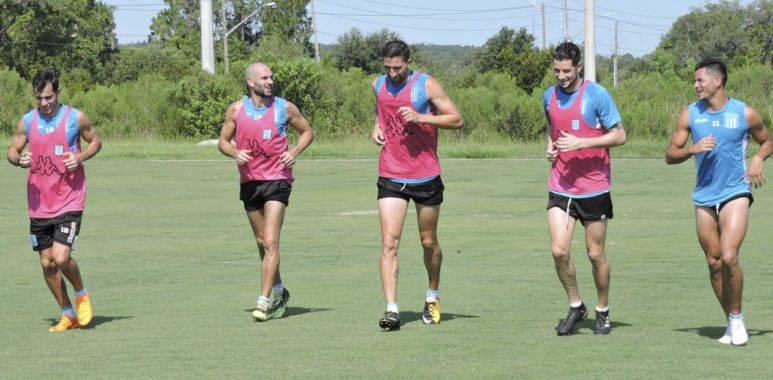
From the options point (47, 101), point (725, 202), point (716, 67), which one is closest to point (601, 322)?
point (725, 202)

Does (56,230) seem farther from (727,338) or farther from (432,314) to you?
(727,338)

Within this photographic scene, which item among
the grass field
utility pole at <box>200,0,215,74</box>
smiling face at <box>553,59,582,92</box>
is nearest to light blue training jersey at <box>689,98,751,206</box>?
smiling face at <box>553,59,582,92</box>

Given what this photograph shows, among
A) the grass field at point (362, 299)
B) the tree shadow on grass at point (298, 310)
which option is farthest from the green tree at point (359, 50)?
the tree shadow on grass at point (298, 310)

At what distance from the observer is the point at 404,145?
37.3 feet

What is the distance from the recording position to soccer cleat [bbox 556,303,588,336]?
1049 cm

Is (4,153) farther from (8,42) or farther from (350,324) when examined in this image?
(8,42)

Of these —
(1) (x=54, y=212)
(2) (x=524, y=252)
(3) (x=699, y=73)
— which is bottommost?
(2) (x=524, y=252)

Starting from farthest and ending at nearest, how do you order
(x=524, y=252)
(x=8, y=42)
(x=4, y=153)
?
(x=8, y=42), (x=4, y=153), (x=524, y=252)

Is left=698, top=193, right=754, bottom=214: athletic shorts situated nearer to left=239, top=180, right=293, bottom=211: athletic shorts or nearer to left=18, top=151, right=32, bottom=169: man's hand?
left=239, top=180, right=293, bottom=211: athletic shorts

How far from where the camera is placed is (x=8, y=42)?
88.8m

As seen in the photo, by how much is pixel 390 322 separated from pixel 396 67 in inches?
79.2

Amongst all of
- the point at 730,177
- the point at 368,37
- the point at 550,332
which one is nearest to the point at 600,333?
the point at 550,332

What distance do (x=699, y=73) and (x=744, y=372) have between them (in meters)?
2.41

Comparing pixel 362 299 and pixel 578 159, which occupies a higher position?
pixel 578 159
